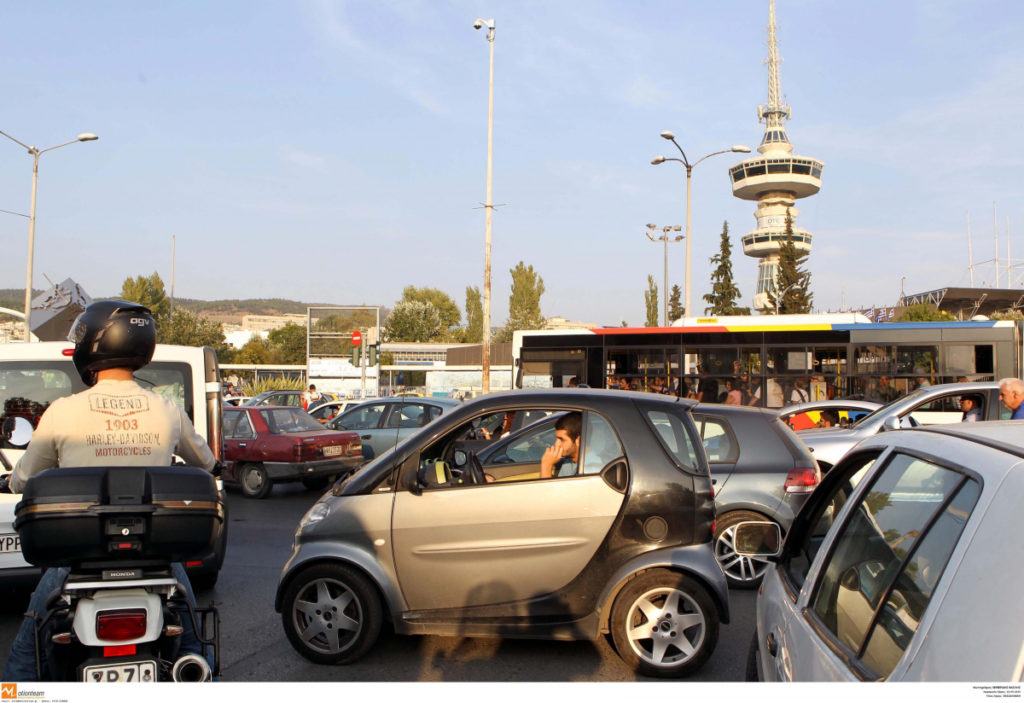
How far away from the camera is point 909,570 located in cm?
212

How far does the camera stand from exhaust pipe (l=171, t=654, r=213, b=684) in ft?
9.09

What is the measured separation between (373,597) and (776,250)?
9928 cm

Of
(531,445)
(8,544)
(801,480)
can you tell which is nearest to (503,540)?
(531,445)

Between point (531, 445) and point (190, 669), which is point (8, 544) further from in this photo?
point (190, 669)

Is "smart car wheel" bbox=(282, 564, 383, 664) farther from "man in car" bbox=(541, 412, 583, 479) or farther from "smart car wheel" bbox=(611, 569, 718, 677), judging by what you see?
"smart car wheel" bbox=(611, 569, 718, 677)

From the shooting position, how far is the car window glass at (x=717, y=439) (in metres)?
7.48

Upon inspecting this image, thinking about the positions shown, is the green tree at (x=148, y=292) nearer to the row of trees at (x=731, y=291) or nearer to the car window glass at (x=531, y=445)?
the row of trees at (x=731, y=291)

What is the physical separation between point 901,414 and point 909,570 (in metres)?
9.12

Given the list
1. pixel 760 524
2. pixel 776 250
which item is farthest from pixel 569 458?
pixel 776 250

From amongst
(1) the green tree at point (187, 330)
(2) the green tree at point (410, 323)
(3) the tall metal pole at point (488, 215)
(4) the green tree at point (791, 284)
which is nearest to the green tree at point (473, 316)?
(2) the green tree at point (410, 323)

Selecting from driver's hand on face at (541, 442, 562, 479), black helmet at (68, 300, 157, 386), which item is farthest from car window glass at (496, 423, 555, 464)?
black helmet at (68, 300, 157, 386)

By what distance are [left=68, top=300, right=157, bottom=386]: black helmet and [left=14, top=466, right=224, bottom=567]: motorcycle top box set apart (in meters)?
0.52
